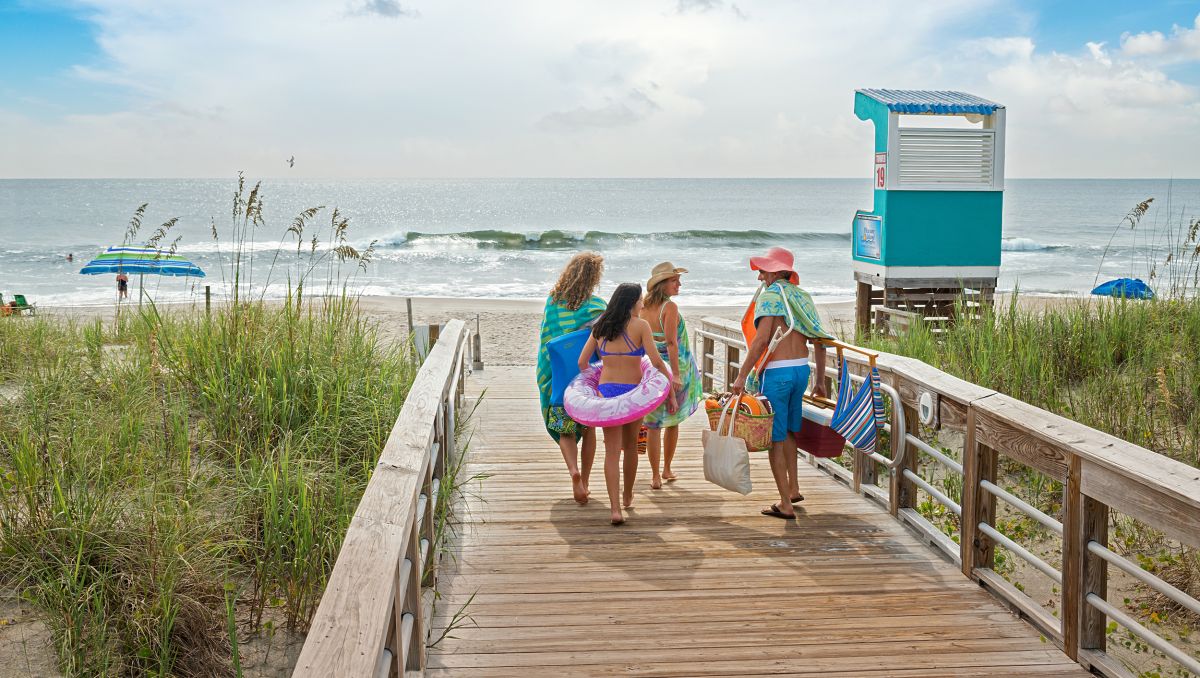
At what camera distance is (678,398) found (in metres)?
6.39

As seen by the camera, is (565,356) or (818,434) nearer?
(565,356)

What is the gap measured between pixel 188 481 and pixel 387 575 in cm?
203

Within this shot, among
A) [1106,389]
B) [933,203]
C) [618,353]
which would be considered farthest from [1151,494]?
[933,203]

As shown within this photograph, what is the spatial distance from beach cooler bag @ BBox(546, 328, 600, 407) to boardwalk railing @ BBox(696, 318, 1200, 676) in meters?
1.73

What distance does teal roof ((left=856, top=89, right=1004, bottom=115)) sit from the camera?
12.1m

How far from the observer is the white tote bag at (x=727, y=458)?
529cm

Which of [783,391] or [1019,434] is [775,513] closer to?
[783,391]

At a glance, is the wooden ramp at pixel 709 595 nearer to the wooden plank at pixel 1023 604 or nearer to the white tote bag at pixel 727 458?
the wooden plank at pixel 1023 604

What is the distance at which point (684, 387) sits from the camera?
6.45 meters

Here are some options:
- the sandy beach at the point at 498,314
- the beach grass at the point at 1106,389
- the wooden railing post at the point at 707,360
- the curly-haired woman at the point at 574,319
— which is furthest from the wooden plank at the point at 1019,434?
the sandy beach at the point at 498,314

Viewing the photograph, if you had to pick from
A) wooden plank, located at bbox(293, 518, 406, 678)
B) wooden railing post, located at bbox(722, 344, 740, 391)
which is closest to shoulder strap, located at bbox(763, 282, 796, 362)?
wooden plank, located at bbox(293, 518, 406, 678)

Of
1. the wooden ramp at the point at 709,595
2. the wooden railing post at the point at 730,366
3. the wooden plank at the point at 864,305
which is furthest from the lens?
the wooden plank at the point at 864,305

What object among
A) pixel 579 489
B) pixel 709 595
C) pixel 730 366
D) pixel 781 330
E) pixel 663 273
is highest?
pixel 663 273

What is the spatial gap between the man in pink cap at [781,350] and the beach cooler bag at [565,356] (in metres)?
0.94
